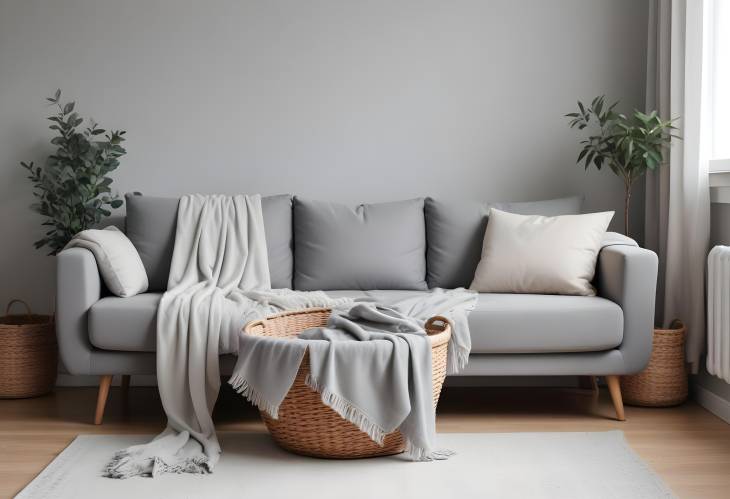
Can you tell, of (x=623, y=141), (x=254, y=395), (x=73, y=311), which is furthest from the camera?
(x=623, y=141)

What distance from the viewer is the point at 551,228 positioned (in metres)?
3.62

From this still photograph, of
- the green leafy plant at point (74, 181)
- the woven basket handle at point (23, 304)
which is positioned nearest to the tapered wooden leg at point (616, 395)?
the green leafy plant at point (74, 181)

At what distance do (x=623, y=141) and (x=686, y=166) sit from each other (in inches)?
12.0

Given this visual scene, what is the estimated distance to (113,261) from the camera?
3.36 metres

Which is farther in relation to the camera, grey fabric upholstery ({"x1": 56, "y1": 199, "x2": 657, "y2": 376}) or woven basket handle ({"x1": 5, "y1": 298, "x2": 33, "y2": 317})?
woven basket handle ({"x1": 5, "y1": 298, "x2": 33, "y2": 317})

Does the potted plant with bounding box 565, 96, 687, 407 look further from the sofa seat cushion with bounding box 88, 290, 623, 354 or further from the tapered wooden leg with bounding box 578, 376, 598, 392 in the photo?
the sofa seat cushion with bounding box 88, 290, 623, 354

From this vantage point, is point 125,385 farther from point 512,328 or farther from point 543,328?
point 543,328

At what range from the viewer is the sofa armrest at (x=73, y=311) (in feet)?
10.7

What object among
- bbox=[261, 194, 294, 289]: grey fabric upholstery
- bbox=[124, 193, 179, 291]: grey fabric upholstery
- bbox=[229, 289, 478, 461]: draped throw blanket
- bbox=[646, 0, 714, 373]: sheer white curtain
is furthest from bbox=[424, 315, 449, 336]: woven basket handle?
bbox=[124, 193, 179, 291]: grey fabric upholstery

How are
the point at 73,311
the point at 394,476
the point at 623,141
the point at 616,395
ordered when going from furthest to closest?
the point at 623,141 < the point at 616,395 < the point at 73,311 < the point at 394,476

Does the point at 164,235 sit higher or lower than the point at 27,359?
higher

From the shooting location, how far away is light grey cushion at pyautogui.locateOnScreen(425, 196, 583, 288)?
384 centimetres

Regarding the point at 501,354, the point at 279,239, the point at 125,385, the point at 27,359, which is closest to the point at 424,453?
the point at 501,354

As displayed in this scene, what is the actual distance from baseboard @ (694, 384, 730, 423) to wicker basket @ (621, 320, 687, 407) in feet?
0.42
